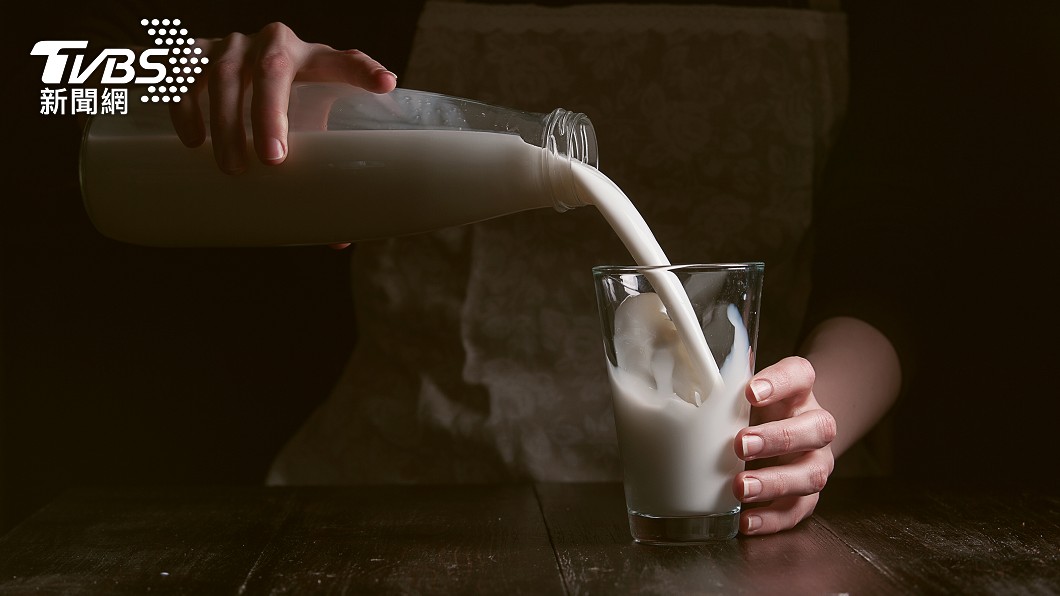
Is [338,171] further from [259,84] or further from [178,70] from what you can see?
[178,70]

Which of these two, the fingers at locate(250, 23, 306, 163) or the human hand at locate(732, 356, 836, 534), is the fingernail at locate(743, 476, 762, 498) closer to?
the human hand at locate(732, 356, 836, 534)

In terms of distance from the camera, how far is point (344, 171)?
0.89 metres

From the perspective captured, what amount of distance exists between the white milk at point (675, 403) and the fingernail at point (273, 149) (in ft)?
1.04

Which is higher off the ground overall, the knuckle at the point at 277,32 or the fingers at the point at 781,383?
the knuckle at the point at 277,32

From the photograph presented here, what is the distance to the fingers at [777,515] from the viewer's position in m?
0.80

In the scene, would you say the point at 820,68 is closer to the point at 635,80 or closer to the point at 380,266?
the point at 635,80

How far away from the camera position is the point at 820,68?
139 centimetres

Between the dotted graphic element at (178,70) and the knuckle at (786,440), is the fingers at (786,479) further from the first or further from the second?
the dotted graphic element at (178,70)

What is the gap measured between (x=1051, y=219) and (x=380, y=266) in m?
0.93

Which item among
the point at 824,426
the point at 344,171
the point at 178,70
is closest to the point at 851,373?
the point at 824,426

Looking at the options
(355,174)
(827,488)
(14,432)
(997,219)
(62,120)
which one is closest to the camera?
(355,174)

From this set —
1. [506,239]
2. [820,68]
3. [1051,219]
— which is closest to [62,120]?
[506,239]

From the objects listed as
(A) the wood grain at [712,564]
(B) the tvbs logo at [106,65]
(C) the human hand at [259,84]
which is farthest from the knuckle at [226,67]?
(A) the wood grain at [712,564]

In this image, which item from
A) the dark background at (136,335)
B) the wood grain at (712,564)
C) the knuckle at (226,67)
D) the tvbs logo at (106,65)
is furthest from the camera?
the dark background at (136,335)
